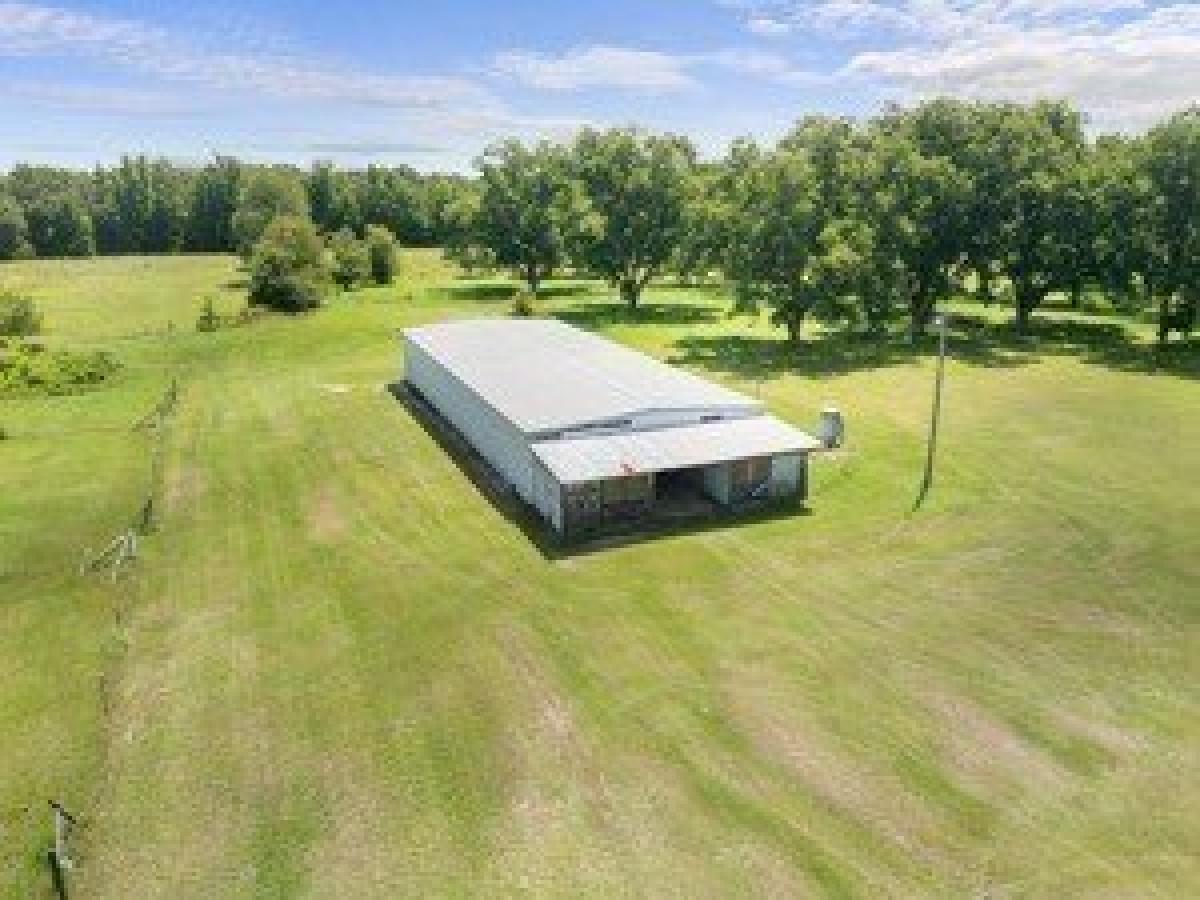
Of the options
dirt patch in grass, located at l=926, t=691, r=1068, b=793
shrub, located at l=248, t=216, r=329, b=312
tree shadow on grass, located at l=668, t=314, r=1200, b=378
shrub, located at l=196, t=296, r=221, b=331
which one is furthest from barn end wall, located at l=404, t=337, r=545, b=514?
shrub, located at l=248, t=216, r=329, b=312

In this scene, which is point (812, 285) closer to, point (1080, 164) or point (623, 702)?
point (1080, 164)

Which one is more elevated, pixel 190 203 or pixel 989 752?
pixel 190 203

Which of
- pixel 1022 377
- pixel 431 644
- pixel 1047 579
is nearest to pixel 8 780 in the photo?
pixel 431 644

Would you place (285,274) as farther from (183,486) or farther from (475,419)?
(183,486)

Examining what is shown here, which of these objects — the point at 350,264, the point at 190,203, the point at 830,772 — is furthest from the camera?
the point at 190,203

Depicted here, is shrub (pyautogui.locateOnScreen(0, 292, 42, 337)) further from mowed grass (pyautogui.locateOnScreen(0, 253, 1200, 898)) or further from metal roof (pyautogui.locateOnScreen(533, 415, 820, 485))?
metal roof (pyautogui.locateOnScreen(533, 415, 820, 485))

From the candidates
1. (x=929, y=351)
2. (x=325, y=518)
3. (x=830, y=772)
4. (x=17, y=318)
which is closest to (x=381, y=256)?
(x=17, y=318)

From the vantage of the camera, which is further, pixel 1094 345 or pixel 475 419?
pixel 1094 345
